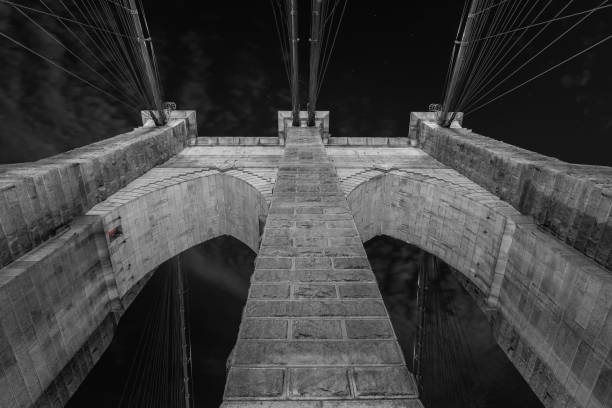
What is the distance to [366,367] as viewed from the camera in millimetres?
2268

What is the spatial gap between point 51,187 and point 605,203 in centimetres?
952

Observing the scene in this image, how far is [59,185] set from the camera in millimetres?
6410

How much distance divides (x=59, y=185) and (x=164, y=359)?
33.5 feet

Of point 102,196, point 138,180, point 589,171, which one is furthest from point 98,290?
point 589,171

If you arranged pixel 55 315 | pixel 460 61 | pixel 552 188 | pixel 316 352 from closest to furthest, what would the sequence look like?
pixel 316 352 → pixel 55 315 → pixel 552 188 → pixel 460 61

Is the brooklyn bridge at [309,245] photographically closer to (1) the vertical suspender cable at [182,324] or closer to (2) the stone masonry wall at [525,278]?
(2) the stone masonry wall at [525,278]

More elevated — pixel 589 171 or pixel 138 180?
pixel 589 171

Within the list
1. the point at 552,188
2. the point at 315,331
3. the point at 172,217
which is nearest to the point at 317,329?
the point at 315,331

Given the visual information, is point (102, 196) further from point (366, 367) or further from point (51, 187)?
point (366, 367)

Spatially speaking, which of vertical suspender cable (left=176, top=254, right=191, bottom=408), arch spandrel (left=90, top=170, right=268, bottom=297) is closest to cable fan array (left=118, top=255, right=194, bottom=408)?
vertical suspender cable (left=176, top=254, right=191, bottom=408)

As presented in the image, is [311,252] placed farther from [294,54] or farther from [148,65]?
[148,65]

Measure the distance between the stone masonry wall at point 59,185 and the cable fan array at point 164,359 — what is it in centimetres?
591

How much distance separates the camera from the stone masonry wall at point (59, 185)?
521cm

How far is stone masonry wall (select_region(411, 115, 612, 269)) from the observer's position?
4.98 metres
